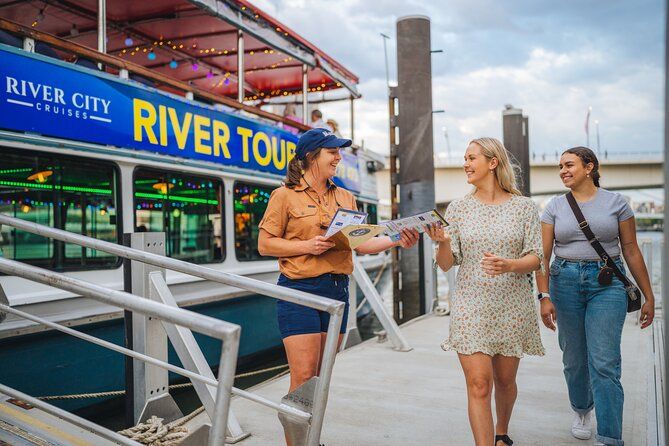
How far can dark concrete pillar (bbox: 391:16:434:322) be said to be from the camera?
807 cm

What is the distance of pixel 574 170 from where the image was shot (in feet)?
10.5

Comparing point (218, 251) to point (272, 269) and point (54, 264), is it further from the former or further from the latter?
point (54, 264)

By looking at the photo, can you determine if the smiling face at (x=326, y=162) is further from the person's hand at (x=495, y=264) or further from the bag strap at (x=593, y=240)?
the bag strap at (x=593, y=240)

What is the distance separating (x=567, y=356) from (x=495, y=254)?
1099mm

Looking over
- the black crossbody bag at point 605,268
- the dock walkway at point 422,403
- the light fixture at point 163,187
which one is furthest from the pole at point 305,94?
the black crossbody bag at point 605,268

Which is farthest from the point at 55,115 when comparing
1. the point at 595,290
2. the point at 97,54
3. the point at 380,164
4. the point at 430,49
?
the point at 380,164

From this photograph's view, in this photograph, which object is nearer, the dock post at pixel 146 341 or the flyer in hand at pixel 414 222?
the flyer in hand at pixel 414 222

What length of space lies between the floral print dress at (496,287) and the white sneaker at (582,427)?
92 centimetres

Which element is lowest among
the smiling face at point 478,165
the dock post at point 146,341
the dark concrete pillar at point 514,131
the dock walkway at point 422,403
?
the dock walkway at point 422,403

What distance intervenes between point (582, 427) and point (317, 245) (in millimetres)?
2115

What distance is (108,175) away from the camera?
16.9 feet

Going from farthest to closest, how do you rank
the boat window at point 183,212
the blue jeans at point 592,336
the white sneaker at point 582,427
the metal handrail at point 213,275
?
the boat window at point 183,212
the white sneaker at point 582,427
the blue jeans at point 592,336
the metal handrail at point 213,275

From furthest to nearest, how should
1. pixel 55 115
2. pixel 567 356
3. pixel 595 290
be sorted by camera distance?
pixel 55 115, pixel 567 356, pixel 595 290

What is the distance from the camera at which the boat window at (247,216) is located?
694 cm
